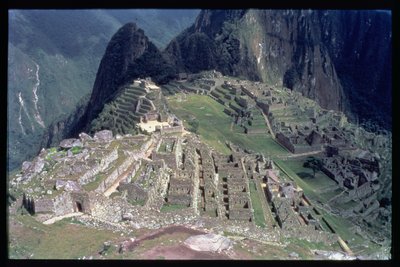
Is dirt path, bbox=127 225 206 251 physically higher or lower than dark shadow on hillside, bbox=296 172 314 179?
higher

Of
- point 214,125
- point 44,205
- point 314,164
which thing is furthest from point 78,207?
point 214,125

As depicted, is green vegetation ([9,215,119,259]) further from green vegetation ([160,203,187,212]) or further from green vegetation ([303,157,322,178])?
green vegetation ([303,157,322,178])

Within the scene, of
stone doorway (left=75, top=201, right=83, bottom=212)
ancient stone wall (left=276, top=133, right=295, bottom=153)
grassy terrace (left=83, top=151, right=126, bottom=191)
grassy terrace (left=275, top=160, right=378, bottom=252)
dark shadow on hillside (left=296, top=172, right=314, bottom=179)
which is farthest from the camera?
ancient stone wall (left=276, top=133, right=295, bottom=153)

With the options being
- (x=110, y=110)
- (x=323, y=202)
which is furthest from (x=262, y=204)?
(x=110, y=110)

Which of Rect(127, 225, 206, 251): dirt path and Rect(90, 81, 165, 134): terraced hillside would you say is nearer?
Rect(127, 225, 206, 251): dirt path

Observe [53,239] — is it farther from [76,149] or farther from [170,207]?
[76,149]

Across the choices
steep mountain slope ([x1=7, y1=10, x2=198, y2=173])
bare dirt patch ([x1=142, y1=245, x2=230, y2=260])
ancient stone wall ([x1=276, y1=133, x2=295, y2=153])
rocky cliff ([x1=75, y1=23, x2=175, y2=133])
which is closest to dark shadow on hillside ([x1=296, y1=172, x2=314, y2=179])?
ancient stone wall ([x1=276, y1=133, x2=295, y2=153])

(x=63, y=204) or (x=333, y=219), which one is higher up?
(x=63, y=204)
